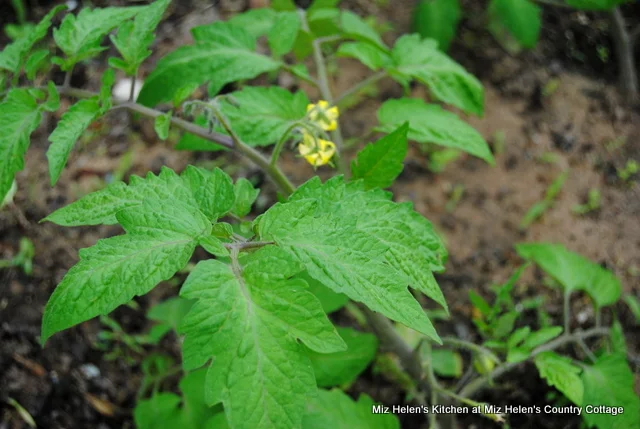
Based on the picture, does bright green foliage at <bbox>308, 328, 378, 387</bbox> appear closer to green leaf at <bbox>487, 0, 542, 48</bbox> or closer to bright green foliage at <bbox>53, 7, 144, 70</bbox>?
bright green foliage at <bbox>53, 7, 144, 70</bbox>

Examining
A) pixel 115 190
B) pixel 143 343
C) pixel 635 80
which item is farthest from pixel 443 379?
pixel 635 80

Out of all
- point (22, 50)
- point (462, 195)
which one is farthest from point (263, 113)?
point (462, 195)

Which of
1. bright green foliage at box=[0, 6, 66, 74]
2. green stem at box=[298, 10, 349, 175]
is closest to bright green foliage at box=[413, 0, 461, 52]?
green stem at box=[298, 10, 349, 175]

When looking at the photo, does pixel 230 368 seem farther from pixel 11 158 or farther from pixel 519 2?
pixel 519 2

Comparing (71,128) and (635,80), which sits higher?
(71,128)

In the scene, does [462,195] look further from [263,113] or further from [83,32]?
[83,32]
